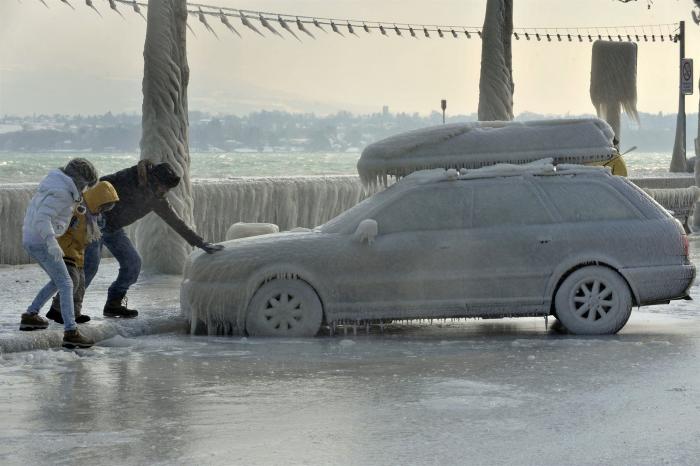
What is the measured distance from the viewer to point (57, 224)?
11.8 metres

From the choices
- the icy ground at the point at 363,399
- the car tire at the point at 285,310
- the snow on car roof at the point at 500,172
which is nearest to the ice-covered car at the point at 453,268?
the car tire at the point at 285,310

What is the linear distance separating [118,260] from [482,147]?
3598 millimetres

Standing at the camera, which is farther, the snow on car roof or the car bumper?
the snow on car roof

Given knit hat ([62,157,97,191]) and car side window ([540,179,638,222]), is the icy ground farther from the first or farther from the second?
knit hat ([62,157,97,191])

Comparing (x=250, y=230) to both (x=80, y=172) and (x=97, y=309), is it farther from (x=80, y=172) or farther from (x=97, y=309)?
(x=80, y=172)

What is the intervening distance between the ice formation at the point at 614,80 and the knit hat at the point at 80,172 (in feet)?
89.1

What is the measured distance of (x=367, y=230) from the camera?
41.4 feet

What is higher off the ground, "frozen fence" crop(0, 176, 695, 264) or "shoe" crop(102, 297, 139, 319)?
A: "frozen fence" crop(0, 176, 695, 264)

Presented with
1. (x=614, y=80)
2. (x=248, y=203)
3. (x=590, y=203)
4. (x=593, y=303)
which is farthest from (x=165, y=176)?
(x=614, y=80)

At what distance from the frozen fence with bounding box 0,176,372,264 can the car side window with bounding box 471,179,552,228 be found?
9.63 meters

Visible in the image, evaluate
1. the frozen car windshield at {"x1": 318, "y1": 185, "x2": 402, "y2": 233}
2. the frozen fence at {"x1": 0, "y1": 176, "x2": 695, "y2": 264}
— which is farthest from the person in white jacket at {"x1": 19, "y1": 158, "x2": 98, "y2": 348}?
the frozen fence at {"x1": 0, "y1": 176, "x2": 695, "y2": 264}

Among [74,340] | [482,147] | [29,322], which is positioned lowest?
[74,340]

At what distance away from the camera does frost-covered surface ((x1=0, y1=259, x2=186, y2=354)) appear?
11883 mm

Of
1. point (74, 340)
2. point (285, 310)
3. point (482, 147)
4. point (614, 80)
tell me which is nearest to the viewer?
point (74, 340)
